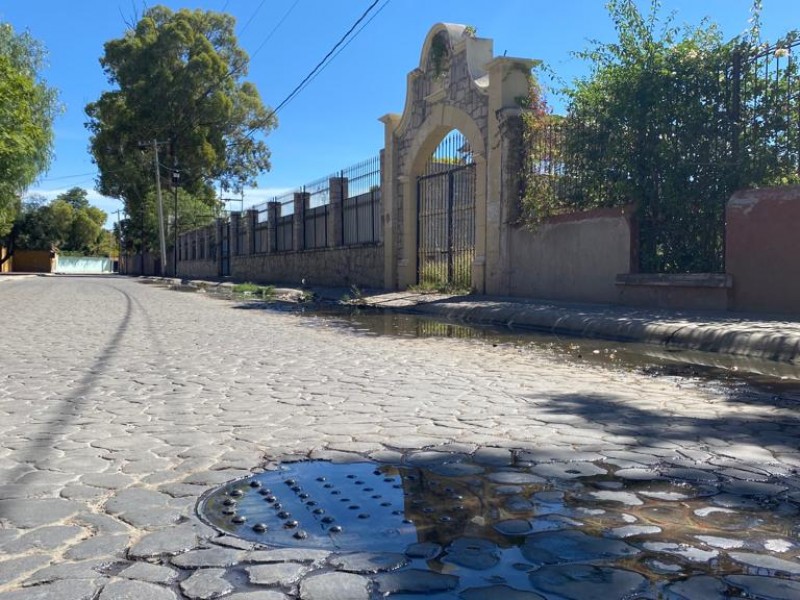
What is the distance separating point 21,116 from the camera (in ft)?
66.8

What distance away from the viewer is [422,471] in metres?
3.29

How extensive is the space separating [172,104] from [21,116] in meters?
28.1

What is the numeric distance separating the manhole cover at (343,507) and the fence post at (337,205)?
2057 centimetres

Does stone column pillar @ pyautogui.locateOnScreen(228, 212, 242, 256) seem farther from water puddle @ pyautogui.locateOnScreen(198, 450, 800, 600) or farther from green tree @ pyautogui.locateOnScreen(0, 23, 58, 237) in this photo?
water puddle @ pyautogui.locateOnScreen(198, 450, 800, 600)

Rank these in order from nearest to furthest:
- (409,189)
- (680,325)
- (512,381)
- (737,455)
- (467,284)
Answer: (737,455) < (512,381) < (680,325) < (467,284) < (409,189)

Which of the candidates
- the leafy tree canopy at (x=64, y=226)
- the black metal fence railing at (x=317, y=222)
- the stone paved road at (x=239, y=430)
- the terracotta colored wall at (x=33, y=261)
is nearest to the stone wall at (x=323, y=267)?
the black metal fence railing at (x=317, y=222)

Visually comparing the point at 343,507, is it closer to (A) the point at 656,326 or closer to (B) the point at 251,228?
(A) the point at 656,326

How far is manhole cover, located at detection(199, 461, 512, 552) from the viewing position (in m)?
2.53

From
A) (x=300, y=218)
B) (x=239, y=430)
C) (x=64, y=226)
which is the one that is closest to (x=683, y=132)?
(x=239, y=430)

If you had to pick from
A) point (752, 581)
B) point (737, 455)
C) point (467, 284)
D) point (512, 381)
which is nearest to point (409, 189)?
point (467, 284)

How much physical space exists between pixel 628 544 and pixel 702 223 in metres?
9.92

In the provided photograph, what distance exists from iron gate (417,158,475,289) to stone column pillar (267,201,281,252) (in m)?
12.4

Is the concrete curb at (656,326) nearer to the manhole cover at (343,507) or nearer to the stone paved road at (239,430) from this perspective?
the stone paved road at (239,430)

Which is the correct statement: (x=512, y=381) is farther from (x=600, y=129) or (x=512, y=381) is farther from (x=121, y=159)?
(x=121, y=159)
